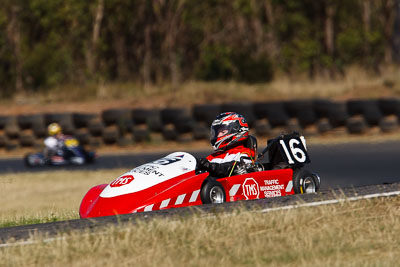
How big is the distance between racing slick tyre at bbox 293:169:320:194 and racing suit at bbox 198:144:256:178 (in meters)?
0.50

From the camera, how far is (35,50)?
36594 millimetres

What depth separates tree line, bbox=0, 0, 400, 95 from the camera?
111 feet

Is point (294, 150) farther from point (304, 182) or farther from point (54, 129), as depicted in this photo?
point (54, 129)

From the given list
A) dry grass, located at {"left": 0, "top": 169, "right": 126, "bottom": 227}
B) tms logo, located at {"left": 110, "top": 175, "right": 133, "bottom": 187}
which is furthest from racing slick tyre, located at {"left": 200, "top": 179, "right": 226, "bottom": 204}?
dry grass, located at {"left": 0, "top": 169, "right": 126, "bottom": 227}

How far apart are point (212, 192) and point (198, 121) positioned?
10744 mm

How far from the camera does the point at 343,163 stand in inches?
493

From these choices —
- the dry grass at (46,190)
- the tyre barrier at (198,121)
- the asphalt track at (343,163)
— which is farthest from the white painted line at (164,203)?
the tyre barrier at (198,121)

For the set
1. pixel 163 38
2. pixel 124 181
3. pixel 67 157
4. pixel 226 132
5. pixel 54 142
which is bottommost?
pixel 67 157

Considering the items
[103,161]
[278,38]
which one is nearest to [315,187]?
[103,161]

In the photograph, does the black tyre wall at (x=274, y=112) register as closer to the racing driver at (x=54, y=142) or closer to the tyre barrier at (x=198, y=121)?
the tyre barrier at (x=198, y=121)

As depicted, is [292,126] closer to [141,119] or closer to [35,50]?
[141,119]

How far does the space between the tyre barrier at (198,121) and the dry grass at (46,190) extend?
3665mm

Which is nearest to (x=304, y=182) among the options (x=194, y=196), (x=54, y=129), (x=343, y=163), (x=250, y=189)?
(x=250, y=189)

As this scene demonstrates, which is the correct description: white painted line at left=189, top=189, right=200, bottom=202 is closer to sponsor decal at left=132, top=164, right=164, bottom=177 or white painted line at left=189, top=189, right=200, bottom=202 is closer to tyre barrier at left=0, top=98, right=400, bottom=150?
sponsor decal at left=132, top=164, right=164, bottom=177
